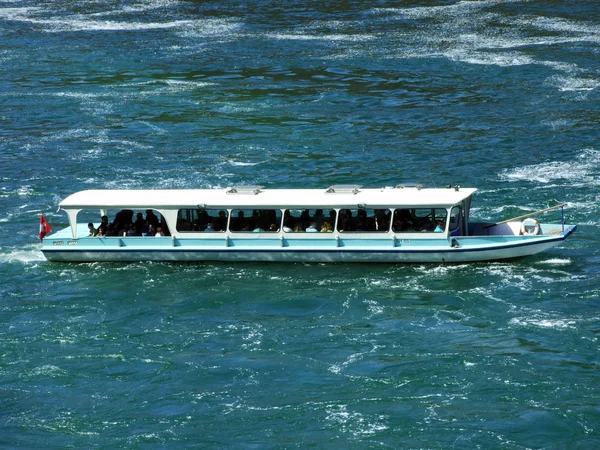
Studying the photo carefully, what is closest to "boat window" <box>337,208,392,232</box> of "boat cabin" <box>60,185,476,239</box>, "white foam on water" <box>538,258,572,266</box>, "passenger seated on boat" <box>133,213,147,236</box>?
"boat cabin" <box>60,185,476,239</box>

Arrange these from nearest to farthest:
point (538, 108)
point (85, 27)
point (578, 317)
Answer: point (578, 317) < point (538, 108) < point (85, 27)

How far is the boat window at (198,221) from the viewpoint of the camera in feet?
143

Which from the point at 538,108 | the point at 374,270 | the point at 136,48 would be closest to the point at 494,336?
the point at 374,270

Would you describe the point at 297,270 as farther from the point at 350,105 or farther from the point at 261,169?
the point at 350,105

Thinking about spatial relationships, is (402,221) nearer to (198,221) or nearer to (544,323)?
(198,221)

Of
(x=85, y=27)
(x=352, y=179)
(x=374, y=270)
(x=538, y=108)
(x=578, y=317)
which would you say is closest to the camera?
(x=578, y=317)

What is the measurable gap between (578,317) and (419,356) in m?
5.98

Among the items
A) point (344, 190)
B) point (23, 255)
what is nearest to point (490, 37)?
point (344, 190)

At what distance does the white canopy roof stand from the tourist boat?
0.12 ft

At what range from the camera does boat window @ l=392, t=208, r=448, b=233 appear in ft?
139

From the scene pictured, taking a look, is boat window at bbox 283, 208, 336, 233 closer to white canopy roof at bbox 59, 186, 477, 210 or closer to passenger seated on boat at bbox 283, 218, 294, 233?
passenger seated on boat at bbox 283, 218, 294, 233

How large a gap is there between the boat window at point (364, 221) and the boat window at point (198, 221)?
4506mm

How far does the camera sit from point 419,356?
3434 centimetres

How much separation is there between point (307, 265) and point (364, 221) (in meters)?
2.69
